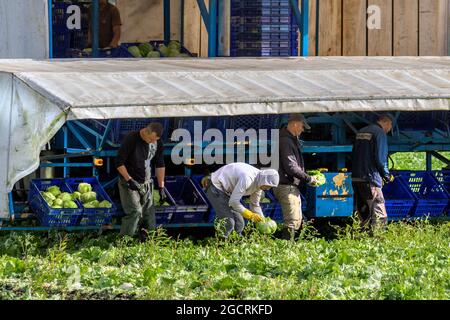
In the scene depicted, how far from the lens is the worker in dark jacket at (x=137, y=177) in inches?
635

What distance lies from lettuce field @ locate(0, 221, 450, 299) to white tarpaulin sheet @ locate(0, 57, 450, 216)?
1.23 meters

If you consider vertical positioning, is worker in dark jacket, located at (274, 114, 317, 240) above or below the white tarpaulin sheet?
below

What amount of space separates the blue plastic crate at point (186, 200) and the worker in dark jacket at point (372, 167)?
194 centimetres

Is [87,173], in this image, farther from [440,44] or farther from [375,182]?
[440,44]

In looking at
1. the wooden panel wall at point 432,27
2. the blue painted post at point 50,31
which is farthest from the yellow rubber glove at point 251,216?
the wooden panel wall at point 432,27

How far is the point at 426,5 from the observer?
23.4 m

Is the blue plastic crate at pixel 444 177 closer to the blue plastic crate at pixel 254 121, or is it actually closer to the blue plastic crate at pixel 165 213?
the blue plastic crate at pixel 254 121

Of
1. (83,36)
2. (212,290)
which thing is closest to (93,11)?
(83,36)

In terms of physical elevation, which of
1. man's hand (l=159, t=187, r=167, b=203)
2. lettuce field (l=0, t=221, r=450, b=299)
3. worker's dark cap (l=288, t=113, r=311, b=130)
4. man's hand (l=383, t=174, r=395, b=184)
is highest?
worker's dark cap (l=288, t=113, r=311, b=130)

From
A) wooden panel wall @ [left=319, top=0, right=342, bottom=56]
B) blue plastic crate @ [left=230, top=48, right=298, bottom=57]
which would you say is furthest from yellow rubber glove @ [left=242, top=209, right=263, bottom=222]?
wooden panel wall @ [left=319, top=0, right=342, bottom=56]

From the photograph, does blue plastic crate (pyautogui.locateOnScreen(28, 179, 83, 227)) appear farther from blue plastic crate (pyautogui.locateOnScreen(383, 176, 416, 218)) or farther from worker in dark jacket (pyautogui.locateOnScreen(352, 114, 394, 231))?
blue plastic crate (pyautogui.locateOnScreen(383, 176, 416, 218))

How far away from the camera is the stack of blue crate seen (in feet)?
64.4

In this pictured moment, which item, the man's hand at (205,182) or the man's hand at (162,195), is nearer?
the man's hand at (205,182)
